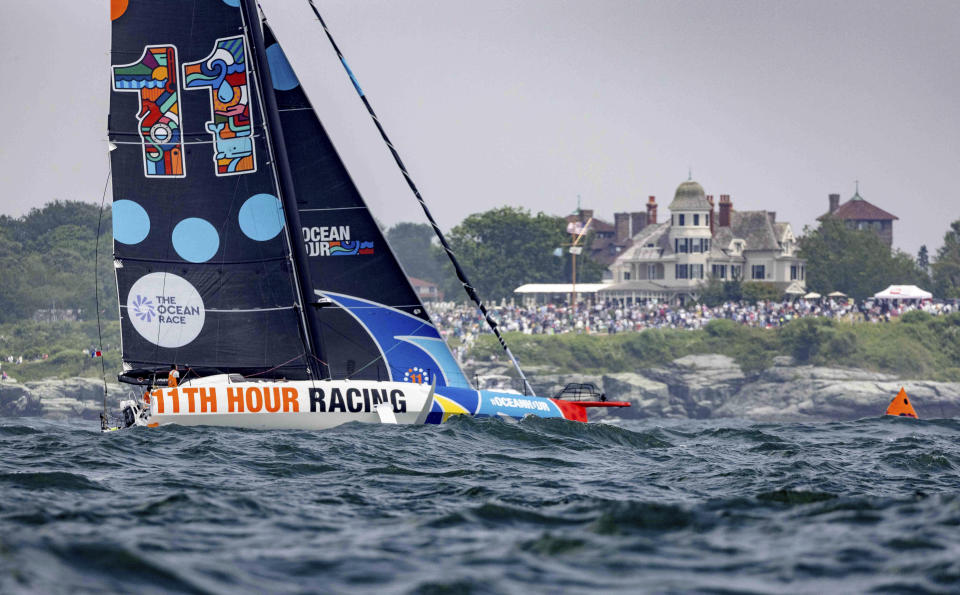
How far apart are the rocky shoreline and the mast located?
151ft

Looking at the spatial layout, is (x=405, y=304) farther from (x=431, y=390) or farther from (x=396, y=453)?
(x=396, y=453)

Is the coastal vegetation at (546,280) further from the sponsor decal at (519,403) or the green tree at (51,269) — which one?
the sponsor decal at (519,403)

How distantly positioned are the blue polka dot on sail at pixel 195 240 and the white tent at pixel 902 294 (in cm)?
7586

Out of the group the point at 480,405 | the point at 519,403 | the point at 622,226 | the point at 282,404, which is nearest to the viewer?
the point at 282,404

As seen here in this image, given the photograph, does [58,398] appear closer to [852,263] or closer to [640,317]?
[640,317]

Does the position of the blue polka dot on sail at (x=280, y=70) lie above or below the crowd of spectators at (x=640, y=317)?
above

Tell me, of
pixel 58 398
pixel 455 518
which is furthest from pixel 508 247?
pixel 455 518

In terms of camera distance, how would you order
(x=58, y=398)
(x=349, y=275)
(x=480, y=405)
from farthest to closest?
(x=58, y=398)
(x=349, y=275)
(x=480, y=405)

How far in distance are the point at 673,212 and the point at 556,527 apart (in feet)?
315

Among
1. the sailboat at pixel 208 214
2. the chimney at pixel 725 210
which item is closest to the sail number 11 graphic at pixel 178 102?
the sailboat at pixel 208 214

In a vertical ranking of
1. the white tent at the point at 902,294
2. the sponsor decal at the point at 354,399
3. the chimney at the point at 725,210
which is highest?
the chimney at the point at 725,210

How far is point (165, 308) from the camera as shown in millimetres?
25359

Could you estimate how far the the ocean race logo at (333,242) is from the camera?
87.0ft

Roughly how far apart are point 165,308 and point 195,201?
2246 mm
